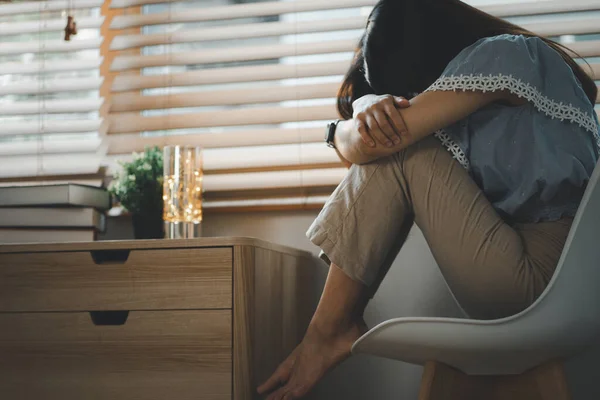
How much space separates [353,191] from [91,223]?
77 cm

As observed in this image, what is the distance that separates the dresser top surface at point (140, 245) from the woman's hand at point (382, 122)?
0.98ft

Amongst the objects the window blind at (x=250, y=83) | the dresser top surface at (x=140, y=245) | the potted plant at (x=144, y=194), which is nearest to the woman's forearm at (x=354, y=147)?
the dresser top surface at (x=140, y=245)

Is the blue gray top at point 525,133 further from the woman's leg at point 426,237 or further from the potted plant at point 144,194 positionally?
the potted plant at point 144,194

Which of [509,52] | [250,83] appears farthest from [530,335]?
[250,83]

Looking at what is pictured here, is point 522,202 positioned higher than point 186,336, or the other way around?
point 522,202

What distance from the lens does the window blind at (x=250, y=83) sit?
171 centimetres

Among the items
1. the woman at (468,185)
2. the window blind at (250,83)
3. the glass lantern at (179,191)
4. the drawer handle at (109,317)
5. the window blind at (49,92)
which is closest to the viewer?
the woman at (468,185)

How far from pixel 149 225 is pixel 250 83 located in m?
0.46

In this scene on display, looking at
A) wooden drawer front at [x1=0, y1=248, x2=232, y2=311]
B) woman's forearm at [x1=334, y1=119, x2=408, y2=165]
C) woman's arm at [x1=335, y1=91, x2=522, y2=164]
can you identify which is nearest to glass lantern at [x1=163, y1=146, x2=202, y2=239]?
wooden drawer front at [x1=0, y1=248, x2=232, y2=311]

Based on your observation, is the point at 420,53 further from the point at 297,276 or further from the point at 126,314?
the point at 126,314

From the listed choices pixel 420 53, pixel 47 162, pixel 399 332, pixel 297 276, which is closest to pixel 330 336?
pixel 399 332

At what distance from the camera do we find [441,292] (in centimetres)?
165

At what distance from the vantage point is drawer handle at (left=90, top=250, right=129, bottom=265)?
134 centimetres

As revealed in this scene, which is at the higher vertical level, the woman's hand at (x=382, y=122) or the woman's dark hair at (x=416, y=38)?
the woman's dark hair at (x=416, y=38)
